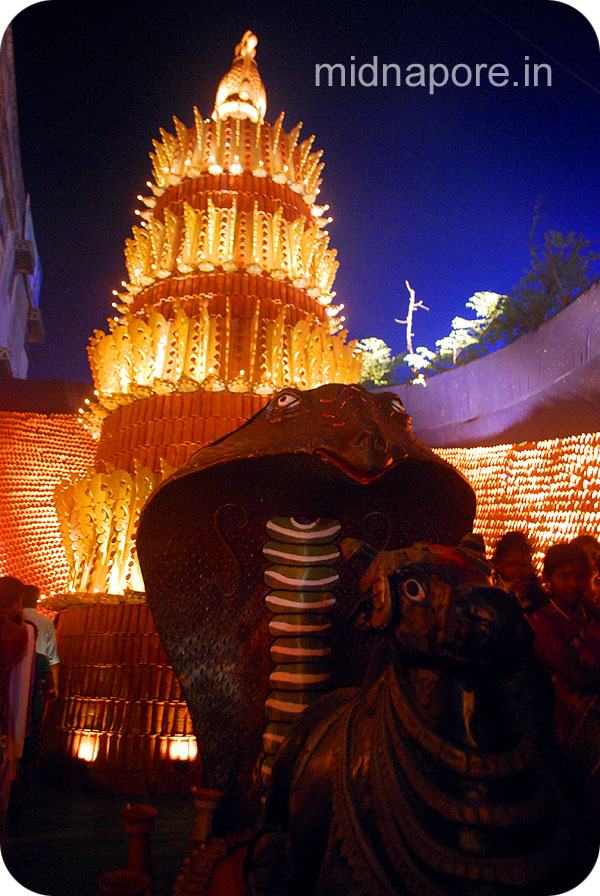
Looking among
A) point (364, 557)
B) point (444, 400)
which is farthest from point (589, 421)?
point (364, 557)

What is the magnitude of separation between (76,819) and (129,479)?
1624mm

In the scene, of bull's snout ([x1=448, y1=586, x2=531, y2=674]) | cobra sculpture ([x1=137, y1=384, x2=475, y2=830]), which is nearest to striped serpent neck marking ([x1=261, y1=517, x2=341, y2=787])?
cobra sculpture ([x1=137, y1=384, x2=475, y2=830])

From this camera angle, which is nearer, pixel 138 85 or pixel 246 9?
Answer: pixel 246 9

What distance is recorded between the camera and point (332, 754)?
43.9 inches

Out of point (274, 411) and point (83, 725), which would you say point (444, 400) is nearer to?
point (83, 725)

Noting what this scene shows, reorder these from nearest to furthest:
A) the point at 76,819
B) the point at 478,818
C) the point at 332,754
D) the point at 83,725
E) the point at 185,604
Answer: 1. the point at 478,818
2. the point at 332,754
3. the point at 185,604
4. the point at 76,819
5. the point at 83,725

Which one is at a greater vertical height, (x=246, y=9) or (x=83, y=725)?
(x=246, y=9)

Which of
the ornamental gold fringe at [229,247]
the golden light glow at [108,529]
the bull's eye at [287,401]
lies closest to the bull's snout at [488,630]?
the bull's eye at [287,401]

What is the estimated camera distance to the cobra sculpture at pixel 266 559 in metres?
A: 1.61

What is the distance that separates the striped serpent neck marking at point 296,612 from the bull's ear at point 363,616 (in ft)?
1.95

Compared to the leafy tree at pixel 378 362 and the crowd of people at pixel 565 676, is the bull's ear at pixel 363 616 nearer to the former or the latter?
the crowd of people at pixel 565 676

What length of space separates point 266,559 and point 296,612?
0.18 m

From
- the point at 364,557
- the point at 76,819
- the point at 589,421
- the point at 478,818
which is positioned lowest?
the point at 76,819

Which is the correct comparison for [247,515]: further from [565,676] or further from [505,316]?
[505,316]
